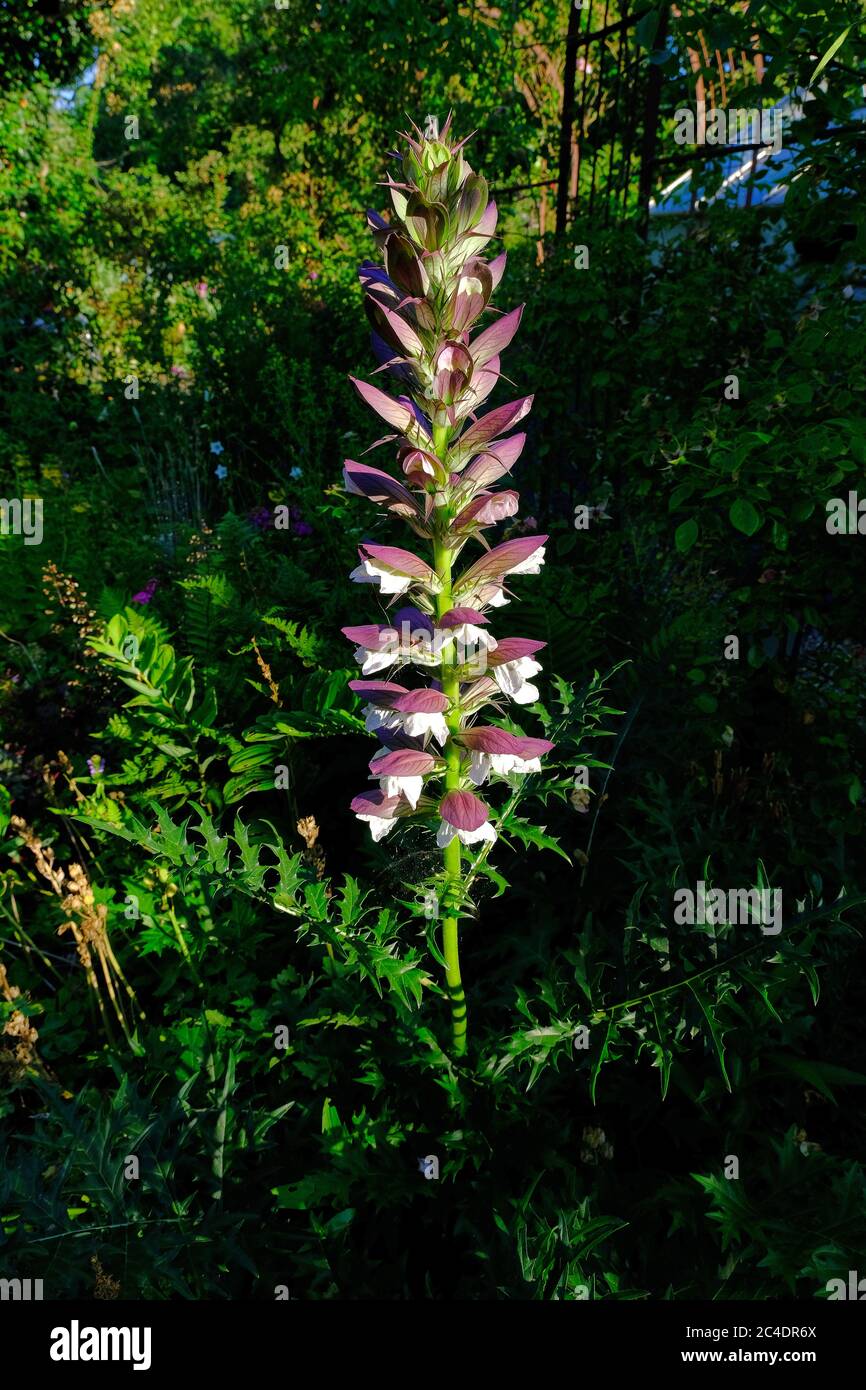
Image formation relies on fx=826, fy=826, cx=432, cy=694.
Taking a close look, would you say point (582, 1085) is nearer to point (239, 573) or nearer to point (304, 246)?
Answer: point (239, 573)

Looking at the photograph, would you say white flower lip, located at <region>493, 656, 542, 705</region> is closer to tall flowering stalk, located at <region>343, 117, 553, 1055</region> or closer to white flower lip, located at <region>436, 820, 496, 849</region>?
tall flowering stalk, located at <region>343, 117, 553, 1055</region>

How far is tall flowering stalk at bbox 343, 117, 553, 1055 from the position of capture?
1.40 metres

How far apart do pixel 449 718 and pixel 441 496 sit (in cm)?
43

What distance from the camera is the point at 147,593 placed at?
3.76 meters

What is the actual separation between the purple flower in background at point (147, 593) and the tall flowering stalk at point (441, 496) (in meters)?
2.44

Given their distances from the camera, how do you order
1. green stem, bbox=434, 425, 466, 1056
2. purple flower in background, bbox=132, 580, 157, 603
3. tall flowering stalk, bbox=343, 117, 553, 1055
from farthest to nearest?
purple flower in background, bbox=132, 580, 157, 603 → green stem, bbox=434, 425, 466, 1056 → tall flowering stalk, bbox=343, 117, 553, 1055

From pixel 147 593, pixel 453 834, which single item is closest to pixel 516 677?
pixel 453 834

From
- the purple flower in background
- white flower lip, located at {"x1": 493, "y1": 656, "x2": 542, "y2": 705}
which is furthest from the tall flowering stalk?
the purple flower in background

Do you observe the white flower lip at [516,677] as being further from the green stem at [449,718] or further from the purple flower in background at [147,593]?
the purple flower in background at [147,593]

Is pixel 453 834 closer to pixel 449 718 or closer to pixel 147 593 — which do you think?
pixel 449 718

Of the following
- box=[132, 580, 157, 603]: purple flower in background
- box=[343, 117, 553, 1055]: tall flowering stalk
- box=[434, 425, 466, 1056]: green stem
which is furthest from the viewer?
box=[132, 580, 157, 603]: purple flower in background

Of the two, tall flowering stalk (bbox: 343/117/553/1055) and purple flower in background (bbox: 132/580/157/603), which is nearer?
tall flowering stalk (bbox: 343/117/553/1055)

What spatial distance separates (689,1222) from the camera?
1707mm
